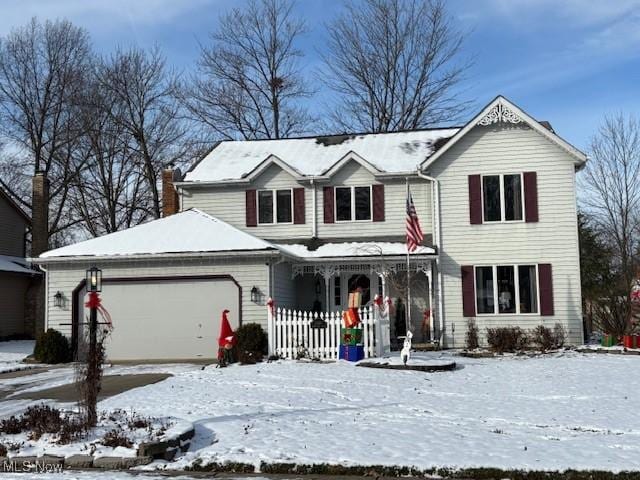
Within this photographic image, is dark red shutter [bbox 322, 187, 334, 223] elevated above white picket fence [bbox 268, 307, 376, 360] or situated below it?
above

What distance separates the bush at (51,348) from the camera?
19.0 metres

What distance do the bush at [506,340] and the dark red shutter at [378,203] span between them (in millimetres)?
5209

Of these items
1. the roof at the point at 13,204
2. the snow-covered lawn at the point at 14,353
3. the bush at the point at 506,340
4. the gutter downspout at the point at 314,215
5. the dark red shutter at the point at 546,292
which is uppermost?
the roof at the point at 13,204

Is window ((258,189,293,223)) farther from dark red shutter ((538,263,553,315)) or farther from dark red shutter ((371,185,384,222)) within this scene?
dark red shutter ((538,263,553,315))

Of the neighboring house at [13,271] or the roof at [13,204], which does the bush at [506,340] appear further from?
the roof at [13,204]

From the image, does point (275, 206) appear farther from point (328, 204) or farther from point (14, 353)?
point (14, 353)

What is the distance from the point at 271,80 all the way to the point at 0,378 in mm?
26544

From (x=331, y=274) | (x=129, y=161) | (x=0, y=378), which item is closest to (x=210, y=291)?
(x=331, y=274)

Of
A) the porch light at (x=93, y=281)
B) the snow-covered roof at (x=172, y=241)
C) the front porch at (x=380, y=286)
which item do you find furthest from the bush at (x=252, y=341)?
the porch light at (x=93, y=281)

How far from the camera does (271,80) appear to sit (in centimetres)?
3903

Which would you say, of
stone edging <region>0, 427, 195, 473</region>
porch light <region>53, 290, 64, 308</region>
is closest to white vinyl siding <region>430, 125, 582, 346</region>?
porch light <region>53, 290, 64, 308</region>

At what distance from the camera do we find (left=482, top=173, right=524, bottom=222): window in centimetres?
2084

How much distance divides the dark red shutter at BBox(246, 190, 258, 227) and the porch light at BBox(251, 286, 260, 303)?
408 cm

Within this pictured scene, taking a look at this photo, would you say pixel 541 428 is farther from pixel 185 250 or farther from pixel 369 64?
pixel 369 64
